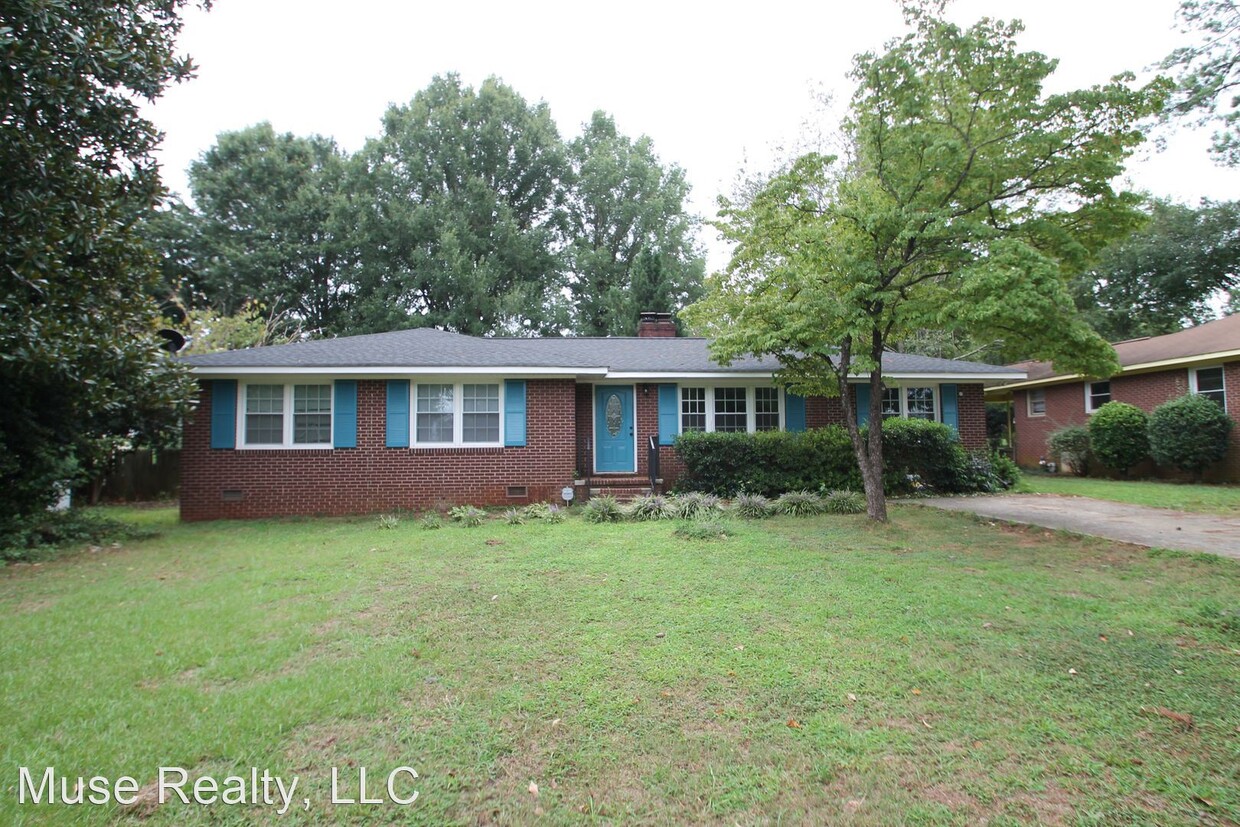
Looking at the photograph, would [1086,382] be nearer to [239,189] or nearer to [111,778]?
[111,778]

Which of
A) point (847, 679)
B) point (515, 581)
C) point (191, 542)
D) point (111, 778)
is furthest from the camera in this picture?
point (191, 542)

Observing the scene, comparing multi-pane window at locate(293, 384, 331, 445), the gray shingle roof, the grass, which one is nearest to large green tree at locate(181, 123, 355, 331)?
the gray shingle roof

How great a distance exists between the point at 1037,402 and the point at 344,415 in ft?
67.0

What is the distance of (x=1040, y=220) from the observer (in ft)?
25.0

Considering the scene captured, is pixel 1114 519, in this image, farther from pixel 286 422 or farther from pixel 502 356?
pixel 286 422

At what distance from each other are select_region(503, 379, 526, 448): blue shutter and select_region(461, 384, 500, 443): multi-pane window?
0.17m

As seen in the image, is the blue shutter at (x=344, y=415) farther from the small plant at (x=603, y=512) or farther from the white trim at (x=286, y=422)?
the small plant at (x=603, y=512)

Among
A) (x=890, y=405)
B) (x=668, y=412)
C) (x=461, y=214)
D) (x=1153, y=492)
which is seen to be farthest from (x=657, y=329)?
(x=461, y=214)

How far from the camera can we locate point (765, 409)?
13484 millimetres

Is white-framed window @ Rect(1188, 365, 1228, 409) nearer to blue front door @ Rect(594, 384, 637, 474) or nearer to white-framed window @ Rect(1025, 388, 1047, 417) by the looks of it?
white-framed window @ Rect(1025, 388, 1047, 417)

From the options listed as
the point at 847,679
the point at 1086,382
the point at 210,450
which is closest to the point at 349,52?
the point at 210,450

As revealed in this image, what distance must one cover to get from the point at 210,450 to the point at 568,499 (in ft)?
22.0

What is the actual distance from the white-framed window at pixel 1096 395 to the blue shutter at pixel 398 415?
1849cm

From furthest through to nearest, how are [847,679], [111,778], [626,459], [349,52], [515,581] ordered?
[349,52]
[626,459]
[515,581]
[847,679]
[111,778]
